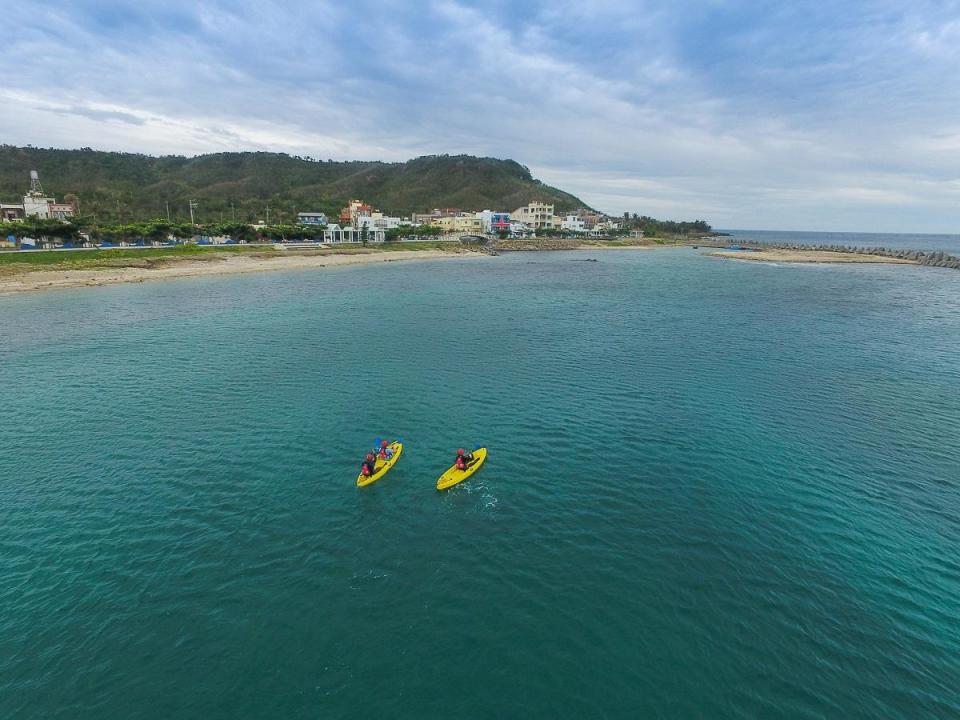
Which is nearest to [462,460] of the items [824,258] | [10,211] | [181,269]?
[181,269]

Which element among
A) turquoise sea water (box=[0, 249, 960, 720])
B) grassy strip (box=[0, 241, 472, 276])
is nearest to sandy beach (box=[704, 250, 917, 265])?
grassy strip (box=[0, 241, 472, 276])

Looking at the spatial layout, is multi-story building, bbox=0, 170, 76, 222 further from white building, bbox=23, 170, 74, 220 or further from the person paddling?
the person paddling

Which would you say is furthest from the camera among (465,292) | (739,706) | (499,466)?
(465,292)

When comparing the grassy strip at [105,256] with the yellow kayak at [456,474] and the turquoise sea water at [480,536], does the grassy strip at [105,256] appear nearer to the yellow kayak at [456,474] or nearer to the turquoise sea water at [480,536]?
the turquoise sea water at [480,536]

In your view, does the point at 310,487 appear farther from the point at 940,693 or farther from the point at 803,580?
the point at 940,693

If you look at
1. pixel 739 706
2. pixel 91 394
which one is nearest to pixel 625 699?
pixel 739 706

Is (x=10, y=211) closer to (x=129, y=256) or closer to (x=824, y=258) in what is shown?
(x=129, y=256)

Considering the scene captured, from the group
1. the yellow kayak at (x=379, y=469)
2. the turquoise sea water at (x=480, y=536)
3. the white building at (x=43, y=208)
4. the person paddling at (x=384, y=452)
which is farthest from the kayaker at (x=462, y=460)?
the white building at (x=43, y=208)
